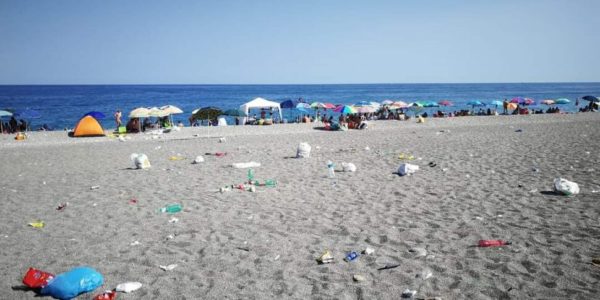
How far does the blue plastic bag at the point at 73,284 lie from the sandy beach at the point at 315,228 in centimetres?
11

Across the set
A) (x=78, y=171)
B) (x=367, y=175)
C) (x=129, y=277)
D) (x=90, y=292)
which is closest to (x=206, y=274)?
(x=129, y=277)

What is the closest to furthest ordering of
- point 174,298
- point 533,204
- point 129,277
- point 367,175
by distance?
point 174,298
point 129,277
point 533,204
point 367,175

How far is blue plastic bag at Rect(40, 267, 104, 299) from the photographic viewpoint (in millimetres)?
3764

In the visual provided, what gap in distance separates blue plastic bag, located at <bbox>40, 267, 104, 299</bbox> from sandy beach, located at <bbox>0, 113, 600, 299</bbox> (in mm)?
105

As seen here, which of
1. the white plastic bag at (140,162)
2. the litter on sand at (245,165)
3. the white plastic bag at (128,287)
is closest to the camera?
the white plastic bag at (128,287)

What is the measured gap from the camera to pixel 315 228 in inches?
217

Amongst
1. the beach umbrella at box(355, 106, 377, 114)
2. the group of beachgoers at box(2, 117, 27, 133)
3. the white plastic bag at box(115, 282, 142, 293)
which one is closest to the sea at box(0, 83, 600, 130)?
the group of beachgoers at box(2, 117, 27, 133)

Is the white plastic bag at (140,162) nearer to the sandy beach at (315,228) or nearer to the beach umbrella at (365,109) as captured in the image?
the sandy beach at (315,228)

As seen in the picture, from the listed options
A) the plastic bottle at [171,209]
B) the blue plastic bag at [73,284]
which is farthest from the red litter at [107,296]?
the plastic bottle at [171,209]

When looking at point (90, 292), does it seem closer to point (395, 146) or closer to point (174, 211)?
point (174, 211)

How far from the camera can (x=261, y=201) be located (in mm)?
7000

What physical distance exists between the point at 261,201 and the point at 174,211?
1.53 metres

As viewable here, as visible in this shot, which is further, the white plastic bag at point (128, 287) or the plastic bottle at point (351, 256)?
the plastic bottle at point (351, 256)

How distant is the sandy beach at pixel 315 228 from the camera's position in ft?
12.8
